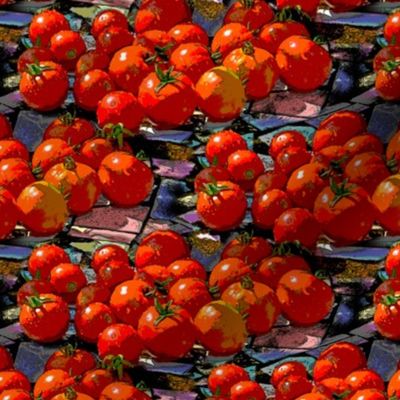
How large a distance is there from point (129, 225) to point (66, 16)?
5.48 ft

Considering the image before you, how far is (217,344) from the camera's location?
11.9 m

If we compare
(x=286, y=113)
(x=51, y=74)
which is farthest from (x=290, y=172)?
(x=51, y=74)

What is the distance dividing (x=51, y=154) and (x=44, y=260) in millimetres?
740

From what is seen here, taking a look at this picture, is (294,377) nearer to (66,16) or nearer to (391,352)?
(391,352)

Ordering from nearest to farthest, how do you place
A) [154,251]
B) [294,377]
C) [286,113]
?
[294,377], [154,251], [286,113]

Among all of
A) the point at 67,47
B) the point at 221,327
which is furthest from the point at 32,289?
the point at 67,47

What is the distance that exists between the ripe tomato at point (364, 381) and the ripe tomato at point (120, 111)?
215 centimetres

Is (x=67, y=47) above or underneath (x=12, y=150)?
above

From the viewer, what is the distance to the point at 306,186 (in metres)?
12.4

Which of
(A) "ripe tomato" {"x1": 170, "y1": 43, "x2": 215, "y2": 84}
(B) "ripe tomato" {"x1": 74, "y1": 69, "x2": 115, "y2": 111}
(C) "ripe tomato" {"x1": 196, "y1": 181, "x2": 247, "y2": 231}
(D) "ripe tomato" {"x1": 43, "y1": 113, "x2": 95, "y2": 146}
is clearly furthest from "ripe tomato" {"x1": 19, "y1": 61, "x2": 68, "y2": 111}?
(C) "ripe tomato" {"x1": 196, "y1": 181, "x2": 247, "y2": 231}

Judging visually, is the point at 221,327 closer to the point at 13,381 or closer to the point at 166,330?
the point at 166,330

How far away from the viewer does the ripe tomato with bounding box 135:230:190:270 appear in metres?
12.3

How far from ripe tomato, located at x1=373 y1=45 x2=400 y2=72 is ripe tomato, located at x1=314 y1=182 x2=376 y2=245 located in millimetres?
1042

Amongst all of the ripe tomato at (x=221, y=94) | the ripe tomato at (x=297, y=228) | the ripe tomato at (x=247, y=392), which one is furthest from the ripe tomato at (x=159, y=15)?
the ripe tomato at (x=247, y=392)
